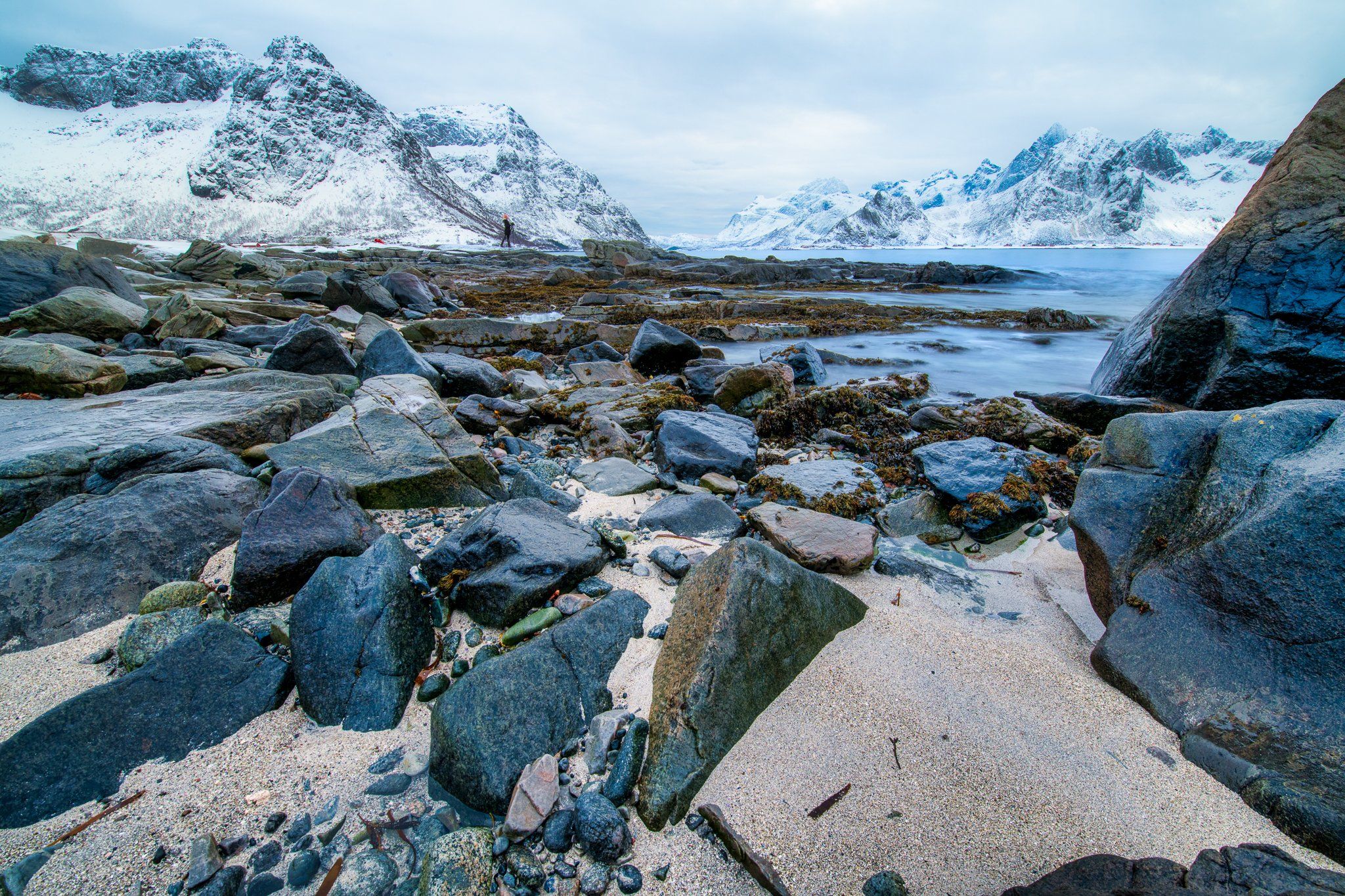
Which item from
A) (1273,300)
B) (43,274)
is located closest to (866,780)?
(1273,300)

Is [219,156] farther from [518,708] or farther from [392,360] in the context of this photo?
[518,708]

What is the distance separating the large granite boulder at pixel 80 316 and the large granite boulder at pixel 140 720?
7.82 m

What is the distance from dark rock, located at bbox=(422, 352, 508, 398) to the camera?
589 cm

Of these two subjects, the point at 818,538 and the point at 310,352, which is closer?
the point at 818,538

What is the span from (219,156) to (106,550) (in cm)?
8854

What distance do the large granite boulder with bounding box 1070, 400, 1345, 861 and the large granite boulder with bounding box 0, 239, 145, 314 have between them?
1211cm

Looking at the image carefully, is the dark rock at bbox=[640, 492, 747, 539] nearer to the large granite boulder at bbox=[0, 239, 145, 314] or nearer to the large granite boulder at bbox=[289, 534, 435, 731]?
the large granite boulder at bbox=[289, 534, 435, 731]

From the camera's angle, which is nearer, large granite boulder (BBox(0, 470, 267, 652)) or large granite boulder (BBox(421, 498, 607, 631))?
large granite boulder (BBox(0, 470, 267, 652))

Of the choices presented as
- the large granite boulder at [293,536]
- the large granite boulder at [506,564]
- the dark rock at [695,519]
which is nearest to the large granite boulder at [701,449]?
the dark rock at [695,519]

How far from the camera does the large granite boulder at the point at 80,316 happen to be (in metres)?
6.55

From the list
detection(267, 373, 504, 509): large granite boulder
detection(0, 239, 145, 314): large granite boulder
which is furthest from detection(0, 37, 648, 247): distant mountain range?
detection(267, 373, 504, 509): large granite boulder

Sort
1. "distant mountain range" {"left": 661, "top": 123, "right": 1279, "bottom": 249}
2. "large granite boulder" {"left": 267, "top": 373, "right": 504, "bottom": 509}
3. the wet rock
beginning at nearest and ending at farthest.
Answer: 1. the wet rock
2. "large granite boulder" {"left": 267, "top": 373, "right": 504, "bottom": 509}
3. "distant mountain range" {"left": 661, "top": 123, "right": 1279, "bottom": 249}

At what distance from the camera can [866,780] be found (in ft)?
5.62

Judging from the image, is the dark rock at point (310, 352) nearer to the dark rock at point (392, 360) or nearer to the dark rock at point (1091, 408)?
the dark rock at point (392, 360)
